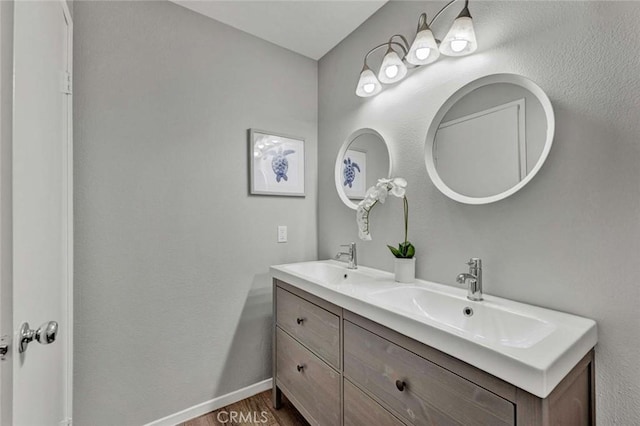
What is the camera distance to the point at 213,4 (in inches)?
64.5

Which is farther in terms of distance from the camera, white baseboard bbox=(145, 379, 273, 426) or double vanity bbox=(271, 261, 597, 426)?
white baseboard bbox=(145, 379, 273, 426)

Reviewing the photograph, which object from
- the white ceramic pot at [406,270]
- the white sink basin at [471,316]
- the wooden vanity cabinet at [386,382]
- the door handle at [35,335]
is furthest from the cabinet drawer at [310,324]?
the door handle at [35,335]

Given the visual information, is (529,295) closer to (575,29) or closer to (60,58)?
(575,29)

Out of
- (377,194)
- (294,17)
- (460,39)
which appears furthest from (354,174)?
(294,17)

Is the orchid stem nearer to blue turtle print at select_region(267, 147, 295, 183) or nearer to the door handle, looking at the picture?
blue turtle print at select_region(267, 147, 295, 183)

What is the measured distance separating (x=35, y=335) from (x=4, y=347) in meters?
0.14

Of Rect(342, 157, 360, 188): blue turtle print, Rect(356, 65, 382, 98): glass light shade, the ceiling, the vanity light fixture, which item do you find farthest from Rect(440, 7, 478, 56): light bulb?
Rect(342, 157, 360, 188): blue turtle print

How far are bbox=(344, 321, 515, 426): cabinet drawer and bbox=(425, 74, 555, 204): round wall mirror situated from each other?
→ 718mm

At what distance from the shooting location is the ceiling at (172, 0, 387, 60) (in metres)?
1.64

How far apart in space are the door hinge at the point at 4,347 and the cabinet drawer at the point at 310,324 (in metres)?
1.00

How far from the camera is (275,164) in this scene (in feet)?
6.50

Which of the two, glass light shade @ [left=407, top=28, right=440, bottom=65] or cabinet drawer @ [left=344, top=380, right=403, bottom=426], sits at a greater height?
glass light shade @ [left=407, top=28, right=440, bottom=65]

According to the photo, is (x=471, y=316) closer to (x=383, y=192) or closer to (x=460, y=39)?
→ (x=383, y=192)

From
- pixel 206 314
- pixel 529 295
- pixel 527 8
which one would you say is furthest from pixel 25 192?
pixel 527 8
